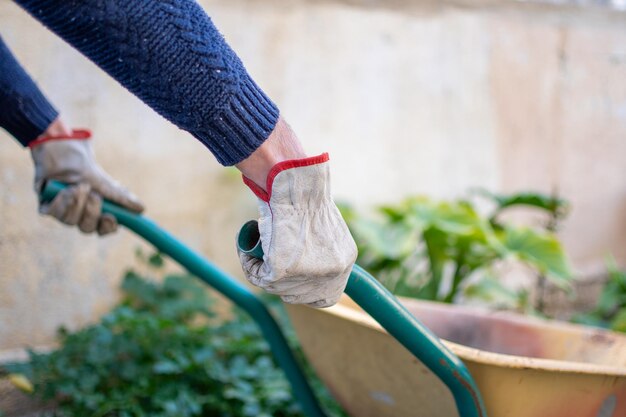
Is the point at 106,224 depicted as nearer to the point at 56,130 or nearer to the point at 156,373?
the point at 56,130

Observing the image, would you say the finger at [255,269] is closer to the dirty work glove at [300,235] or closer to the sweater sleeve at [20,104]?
the dirty work glove at [300,235]

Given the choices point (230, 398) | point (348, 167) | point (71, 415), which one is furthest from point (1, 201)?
point (348, 167)

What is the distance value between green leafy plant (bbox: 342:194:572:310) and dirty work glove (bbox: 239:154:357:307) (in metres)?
1.95

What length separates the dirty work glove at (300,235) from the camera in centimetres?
89

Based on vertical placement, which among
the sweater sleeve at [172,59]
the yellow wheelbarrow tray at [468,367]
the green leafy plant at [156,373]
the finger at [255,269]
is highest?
the sweater sleeve at [172,59]

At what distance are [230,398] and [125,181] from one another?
100 cm

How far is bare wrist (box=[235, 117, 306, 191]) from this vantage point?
931mm

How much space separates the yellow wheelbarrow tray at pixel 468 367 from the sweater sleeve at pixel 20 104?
0.72 m

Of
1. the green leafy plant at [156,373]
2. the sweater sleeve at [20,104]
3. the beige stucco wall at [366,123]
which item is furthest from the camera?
the beige stucco wall at [366,123]

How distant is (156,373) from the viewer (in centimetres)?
227

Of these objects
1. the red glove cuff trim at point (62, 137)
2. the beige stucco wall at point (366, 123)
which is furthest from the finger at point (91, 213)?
the beige stucco wall at point (366, 123)

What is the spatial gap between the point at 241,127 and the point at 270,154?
0.20 feet

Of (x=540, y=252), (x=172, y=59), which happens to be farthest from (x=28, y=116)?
(x=540, y=252)

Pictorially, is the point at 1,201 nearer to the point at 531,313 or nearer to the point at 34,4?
the point at 34,4
